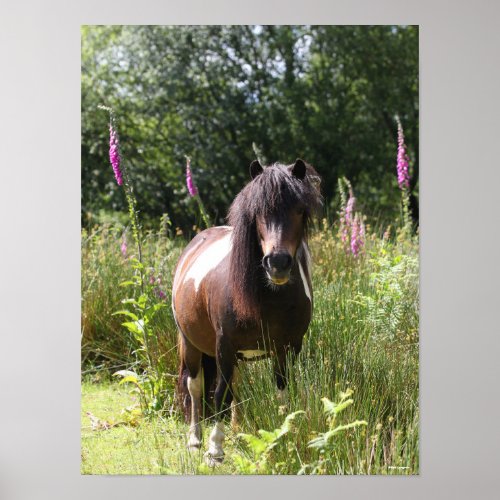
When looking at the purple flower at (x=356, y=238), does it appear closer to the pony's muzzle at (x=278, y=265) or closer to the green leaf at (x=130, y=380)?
the pony's muzzle at (x=278, y=265)

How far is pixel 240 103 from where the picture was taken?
399cm

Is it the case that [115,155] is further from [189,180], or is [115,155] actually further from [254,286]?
[254,286]

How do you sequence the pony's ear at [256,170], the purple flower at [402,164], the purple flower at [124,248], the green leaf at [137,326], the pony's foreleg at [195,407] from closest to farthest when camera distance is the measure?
1. the pony's ear at [256,170]
2. the pony's foreleg at [195,407]
3. the purple flower at [402,164]
4. the green leaf at [137,326]
5. the purple flower at [124,248]

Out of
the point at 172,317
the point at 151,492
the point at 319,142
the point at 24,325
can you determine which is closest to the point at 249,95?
the point at 319,142

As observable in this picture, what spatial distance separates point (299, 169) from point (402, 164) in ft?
2.35

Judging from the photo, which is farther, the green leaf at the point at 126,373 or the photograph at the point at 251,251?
the green leaf at the point at 126,373

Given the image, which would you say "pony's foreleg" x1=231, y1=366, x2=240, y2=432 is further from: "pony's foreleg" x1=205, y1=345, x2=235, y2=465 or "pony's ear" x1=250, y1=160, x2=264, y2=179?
"pony's ear" x1=250, y1=160, x2=264, y2=179

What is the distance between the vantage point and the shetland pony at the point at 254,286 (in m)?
3.12

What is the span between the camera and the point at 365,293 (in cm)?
384

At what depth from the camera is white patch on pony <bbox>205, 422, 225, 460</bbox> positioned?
134 inches

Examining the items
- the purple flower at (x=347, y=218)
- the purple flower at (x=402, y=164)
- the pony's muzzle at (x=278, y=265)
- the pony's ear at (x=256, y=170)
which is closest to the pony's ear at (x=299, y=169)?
the pony's ear at (x=256, y=170)

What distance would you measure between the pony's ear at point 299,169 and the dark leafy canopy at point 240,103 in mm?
713

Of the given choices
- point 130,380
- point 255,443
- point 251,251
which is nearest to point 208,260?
point 251,251

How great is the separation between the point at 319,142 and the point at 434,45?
0.78 m
